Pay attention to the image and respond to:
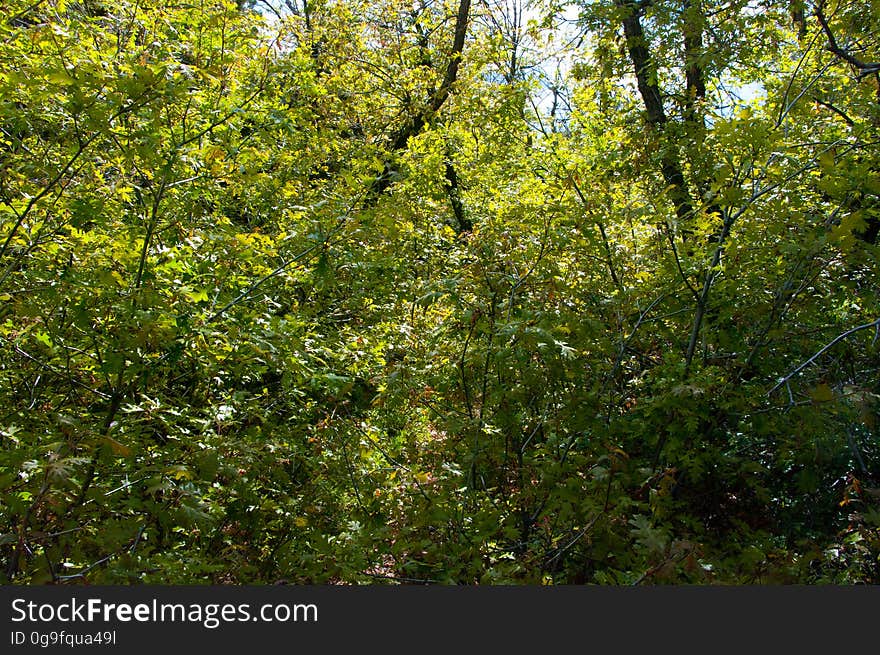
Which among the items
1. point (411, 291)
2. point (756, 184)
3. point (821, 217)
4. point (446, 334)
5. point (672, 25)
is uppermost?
point (672, 25)

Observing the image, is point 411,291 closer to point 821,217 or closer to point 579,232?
point 579,232

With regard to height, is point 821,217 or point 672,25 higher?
point 672,25

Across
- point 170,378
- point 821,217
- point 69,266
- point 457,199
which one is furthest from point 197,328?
point 457,199

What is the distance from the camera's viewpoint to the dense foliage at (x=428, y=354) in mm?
2891

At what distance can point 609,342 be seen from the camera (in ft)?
12.9

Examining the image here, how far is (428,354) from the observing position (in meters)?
4.12

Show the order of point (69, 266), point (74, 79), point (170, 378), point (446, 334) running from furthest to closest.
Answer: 1. point (446, 334)
2. point (170, 378)
3. point (69, 266)
4. point (74, 79)

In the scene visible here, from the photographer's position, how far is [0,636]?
237 cm

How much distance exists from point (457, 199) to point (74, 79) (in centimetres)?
769

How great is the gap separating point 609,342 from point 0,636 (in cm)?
337

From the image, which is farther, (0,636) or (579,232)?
(579,232)

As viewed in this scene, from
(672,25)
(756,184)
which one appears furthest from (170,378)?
(672,25)

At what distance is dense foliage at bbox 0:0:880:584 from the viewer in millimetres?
2891

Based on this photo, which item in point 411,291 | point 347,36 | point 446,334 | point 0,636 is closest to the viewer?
point 0,636
